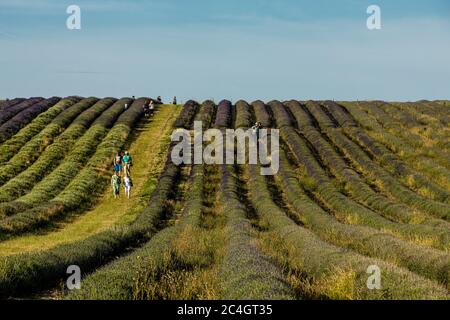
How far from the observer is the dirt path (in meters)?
20.0

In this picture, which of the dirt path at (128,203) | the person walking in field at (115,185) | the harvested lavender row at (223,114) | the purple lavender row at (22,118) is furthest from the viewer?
the harvested lavender row at (223,114)

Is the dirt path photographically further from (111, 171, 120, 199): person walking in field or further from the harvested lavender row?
the harvested lavender row

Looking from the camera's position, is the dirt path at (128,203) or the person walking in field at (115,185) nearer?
the dirt path at (128,203)

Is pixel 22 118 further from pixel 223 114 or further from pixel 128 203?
pixel 128 203

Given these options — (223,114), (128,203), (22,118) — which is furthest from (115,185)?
(223,114)

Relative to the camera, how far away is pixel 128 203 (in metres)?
29.1

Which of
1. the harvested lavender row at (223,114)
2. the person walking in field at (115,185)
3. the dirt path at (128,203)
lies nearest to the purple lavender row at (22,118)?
the dirt path at (128,203)

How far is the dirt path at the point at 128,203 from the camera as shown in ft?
65.8

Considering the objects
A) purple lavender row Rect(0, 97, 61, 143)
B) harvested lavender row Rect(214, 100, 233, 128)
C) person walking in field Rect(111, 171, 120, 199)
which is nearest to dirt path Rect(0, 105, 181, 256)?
person walking in field Rect(111, 171, 120, 199)

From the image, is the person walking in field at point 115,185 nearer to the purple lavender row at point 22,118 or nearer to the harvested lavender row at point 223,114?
the purple lavender row at point 22,118

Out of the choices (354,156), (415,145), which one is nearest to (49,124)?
(354,156)

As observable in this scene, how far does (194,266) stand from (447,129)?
35.4 metres

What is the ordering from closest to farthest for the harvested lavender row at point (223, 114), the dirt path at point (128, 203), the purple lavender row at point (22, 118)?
1. the dirt path at point (128, 203)
2. the purple lavender row at point (22, 118)
3. the harvested lavender row at point (223, 114)
